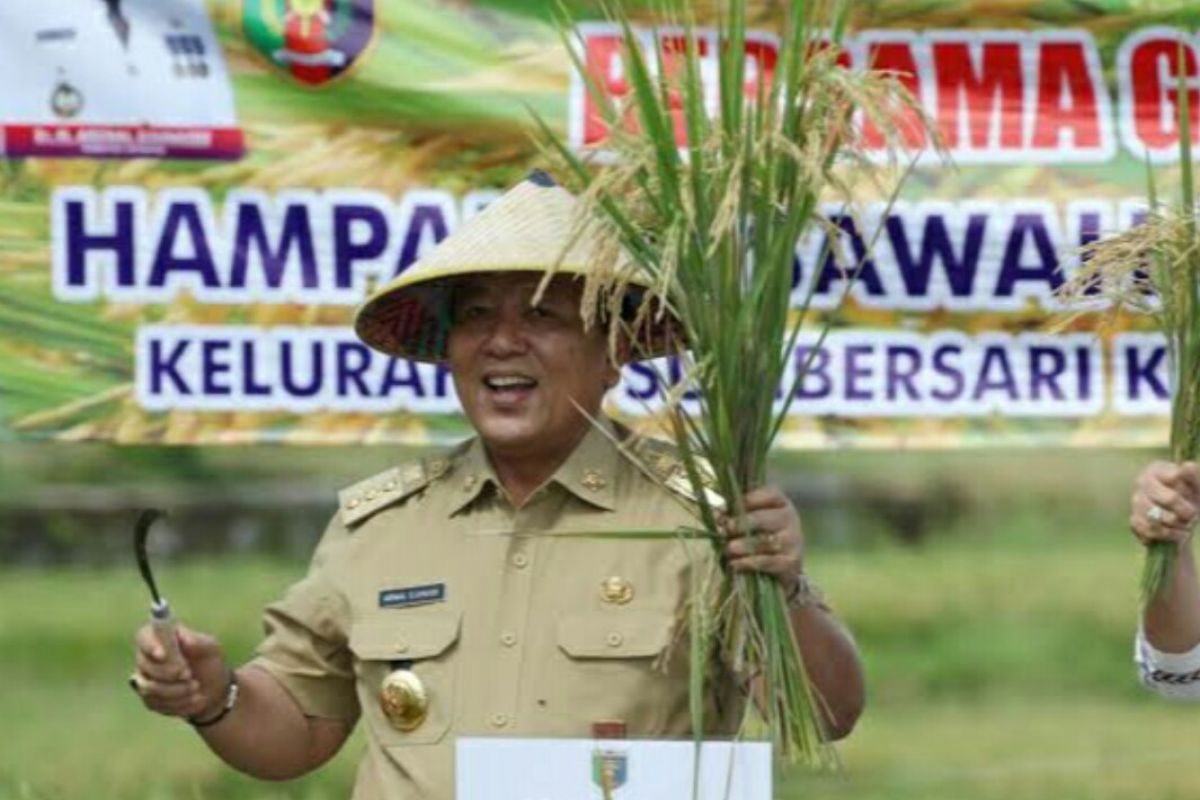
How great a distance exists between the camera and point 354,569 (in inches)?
139

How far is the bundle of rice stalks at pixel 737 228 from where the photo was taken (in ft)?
10.2

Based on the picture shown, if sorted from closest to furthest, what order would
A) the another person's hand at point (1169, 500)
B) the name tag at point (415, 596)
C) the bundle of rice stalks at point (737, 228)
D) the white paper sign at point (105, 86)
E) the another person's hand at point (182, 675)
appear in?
the bundle of rice stalks at point (737, 228), the another person's hand at point (1169, 500), the another person's hand at point (182, 675), the name tag at point (415, 596), the white paper sign at point (105, 86)

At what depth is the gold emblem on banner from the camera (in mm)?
3424

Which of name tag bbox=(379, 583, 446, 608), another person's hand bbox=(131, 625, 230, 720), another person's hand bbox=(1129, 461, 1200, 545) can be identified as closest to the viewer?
another person's hand bbox=(1129, 461, 1200, 545)

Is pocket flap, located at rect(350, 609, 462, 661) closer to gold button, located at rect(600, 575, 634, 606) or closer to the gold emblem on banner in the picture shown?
the gold emblem on banner

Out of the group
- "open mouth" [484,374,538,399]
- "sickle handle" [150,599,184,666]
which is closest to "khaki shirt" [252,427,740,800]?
"open mouth" [484,374,538,399]

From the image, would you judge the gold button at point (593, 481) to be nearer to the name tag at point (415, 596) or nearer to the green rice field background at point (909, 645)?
the name tag at point (415, 596)

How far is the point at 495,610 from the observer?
A: 3441 millimetres

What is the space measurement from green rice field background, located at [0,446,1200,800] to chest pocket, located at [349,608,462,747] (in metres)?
1.05

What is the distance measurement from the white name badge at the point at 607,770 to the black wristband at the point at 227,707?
0.41m

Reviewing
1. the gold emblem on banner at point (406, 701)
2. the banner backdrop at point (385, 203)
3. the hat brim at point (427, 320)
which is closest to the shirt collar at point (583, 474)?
the hat brim at point (427, 320)

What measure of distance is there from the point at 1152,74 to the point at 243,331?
1354mm

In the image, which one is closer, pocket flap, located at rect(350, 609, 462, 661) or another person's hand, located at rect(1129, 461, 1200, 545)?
another person's hand, located at rect(1129, 461, 1200, 545)

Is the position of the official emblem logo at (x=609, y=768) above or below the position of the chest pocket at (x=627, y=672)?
below
